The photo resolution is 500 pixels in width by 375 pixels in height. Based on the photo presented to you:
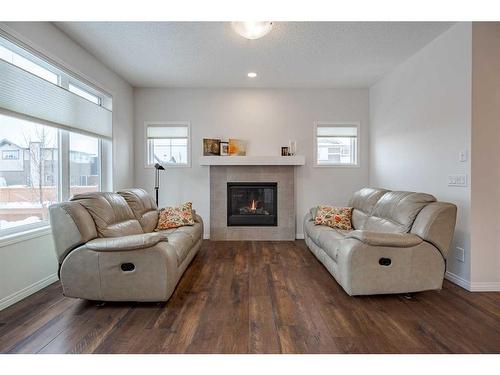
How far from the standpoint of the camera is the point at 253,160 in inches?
200

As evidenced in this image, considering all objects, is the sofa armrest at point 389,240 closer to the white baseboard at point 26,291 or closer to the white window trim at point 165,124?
the white baseboard at point 26,291

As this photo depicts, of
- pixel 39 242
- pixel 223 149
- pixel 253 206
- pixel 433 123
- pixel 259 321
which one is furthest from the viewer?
pixel 253 206

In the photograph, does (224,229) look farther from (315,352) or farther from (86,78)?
(315,352)

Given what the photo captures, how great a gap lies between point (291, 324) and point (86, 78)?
148 inches

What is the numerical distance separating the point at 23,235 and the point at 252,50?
3.26m

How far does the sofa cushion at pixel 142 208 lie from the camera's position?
369 cm

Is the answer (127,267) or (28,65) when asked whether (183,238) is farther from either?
(28,65)

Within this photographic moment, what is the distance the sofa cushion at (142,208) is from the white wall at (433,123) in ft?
11.8

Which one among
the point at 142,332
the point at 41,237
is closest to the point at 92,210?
the point at 41,237

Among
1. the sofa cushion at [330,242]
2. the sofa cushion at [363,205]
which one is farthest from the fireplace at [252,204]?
the sofa cushion at [330,242]

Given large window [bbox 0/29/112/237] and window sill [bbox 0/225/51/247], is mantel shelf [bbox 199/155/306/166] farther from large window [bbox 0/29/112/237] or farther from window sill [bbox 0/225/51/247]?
window sill [bbox 0/225/51/247]

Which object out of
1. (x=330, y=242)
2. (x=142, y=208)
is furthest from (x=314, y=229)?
(x=142, y=208)

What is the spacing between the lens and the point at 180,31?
3168 mm
